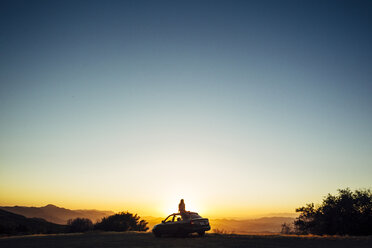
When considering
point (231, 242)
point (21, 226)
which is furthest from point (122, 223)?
point (231, 242)

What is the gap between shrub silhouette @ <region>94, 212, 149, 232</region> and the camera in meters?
30.2

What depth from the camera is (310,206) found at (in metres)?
24.9

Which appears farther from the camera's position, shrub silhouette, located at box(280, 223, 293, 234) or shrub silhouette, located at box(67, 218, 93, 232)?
shrub silhouette, located at box(67, 218, 93, 232)

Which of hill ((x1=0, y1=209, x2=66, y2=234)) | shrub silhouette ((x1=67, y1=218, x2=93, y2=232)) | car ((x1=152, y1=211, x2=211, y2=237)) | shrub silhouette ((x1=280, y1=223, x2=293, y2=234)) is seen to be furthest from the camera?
shrub silhouette ((x1=67, y1=218, x2=93, y2=232))

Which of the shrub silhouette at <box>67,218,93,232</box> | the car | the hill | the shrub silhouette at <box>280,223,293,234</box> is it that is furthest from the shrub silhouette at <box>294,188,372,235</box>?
the hill

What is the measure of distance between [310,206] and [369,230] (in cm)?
481

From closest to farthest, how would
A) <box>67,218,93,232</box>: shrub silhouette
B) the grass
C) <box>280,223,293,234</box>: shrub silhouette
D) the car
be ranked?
the grass < the car < <box>280,223,293,234</box>: shrub silhouette < <box>67,218,93,232</box>: shrub silhouette

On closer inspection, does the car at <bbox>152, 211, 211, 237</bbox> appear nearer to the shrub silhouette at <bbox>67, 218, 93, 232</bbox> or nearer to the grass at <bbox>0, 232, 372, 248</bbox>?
the grass at <bbox>0, 232, 372, 248</bbox>

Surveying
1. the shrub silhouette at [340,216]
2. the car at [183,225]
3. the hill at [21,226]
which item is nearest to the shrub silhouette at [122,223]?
the hill at [21,226]

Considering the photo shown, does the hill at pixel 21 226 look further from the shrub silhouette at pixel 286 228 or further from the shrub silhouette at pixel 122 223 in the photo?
the shrub silhouette at pixel 286 228

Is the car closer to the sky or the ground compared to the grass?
closer to the sky

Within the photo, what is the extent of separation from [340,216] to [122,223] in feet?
67.8

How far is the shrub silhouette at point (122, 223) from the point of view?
3021 cm

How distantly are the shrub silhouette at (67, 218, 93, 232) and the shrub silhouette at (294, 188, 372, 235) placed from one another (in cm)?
2177
